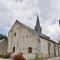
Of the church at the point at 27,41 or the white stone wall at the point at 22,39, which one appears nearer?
the church at the point at 27,41

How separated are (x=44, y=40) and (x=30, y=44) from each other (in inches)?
171

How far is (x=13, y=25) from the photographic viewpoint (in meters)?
40.5

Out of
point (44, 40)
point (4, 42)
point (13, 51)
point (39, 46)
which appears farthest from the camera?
point (4, 42)

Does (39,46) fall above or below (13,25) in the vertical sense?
below

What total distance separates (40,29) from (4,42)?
2415cm

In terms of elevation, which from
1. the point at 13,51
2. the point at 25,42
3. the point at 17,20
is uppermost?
the point at 17,20

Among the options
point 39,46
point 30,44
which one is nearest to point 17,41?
point 30,44

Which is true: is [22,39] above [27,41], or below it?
above

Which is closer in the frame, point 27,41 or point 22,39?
point 27,41

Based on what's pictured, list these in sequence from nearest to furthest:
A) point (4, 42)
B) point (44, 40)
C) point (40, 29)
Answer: point (44, 40) < point (4, 42) < point (40, 29)

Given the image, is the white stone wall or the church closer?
the church

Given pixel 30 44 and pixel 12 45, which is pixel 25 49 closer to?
pixel 30 44

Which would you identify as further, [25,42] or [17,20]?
[17,20]

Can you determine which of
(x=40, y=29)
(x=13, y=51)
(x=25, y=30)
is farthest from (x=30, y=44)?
(x=40, y=29)
